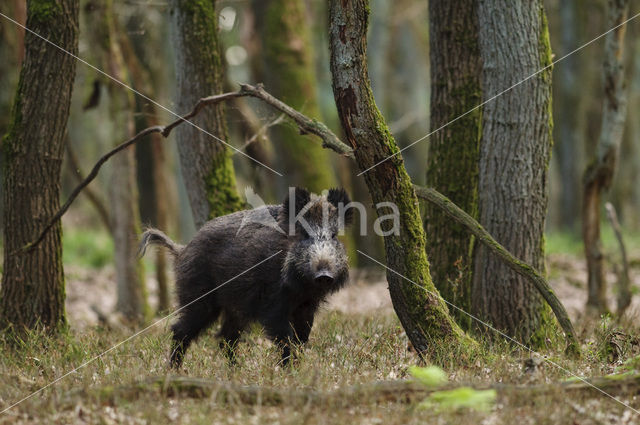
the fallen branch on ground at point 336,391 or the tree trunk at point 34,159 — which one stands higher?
the tree trunk at point 34,159

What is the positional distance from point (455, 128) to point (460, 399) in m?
4.30

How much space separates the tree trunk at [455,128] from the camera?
25.6ft

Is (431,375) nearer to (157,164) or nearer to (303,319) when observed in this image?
(303,319)

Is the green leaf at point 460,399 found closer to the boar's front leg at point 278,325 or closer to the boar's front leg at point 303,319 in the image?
the boar's front leg at point 278,325

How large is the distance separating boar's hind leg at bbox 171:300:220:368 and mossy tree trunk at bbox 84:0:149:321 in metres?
4.03

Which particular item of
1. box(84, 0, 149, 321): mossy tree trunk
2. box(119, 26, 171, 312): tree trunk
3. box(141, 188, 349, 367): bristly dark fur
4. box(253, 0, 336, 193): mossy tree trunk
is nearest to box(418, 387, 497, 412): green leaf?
box(141, 188, 349, 367): bristly dark fur

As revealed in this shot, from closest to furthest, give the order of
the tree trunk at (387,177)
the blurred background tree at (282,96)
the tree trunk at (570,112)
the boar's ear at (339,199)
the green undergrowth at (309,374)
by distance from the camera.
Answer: the green undergrowth at (309,374)
the tree trunk at (387,177)
the boar's ear at (339,199)
the blurred background tree at (282,96)
the tree trunk at (570,112)

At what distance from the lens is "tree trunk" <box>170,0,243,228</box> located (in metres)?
8.48

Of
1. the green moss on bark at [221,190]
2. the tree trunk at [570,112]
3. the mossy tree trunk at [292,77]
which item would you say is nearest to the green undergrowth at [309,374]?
the green moss on bark at [221,190]

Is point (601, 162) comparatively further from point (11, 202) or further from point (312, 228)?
point (11, 202)

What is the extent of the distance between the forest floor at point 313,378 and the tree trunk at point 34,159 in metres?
0.51

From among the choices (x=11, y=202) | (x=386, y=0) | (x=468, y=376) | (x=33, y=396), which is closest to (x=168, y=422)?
(x=33, y=396)

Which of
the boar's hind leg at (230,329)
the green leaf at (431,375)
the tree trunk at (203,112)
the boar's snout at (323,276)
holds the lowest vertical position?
the boar's hind leg at (230,329)

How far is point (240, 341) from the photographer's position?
789 centimetres
